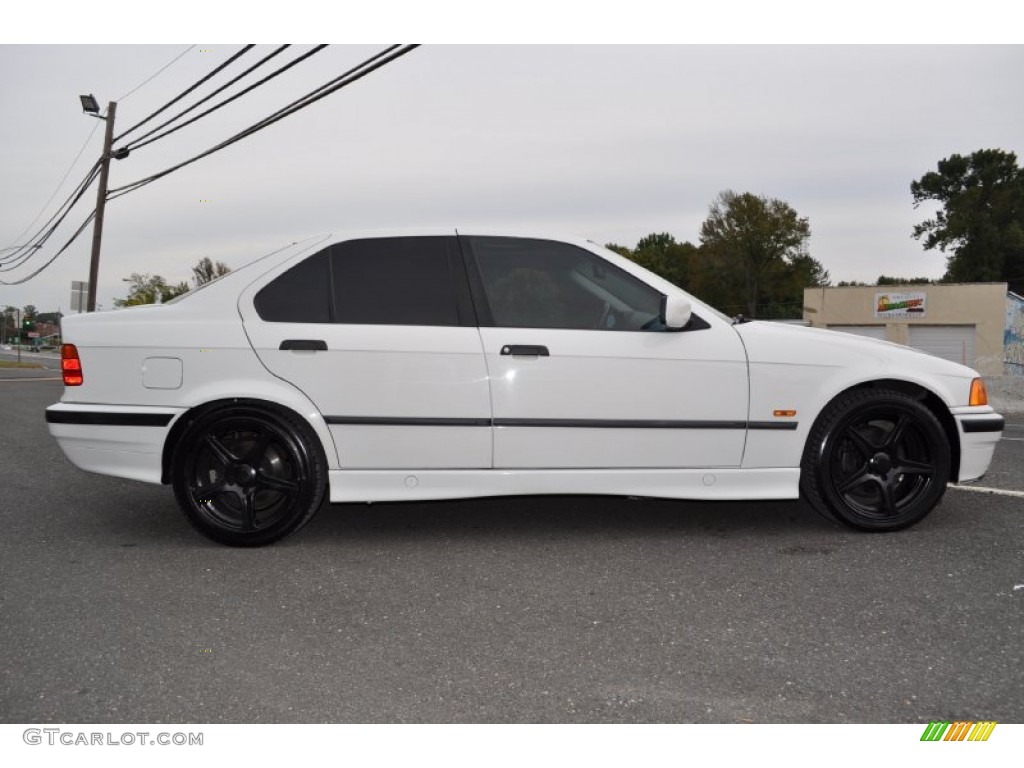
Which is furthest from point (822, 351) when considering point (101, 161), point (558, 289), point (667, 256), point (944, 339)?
point (667, 256)

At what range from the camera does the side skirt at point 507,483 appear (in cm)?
407

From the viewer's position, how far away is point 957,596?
332cm

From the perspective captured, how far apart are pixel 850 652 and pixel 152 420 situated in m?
3.22

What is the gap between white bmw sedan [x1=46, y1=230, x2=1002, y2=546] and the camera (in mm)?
4035

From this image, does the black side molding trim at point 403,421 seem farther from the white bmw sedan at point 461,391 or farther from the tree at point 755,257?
the tree at point 755,257

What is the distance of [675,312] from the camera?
3.96 m

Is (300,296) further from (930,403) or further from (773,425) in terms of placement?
(930,403)

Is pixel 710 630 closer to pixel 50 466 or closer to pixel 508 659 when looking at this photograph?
pixel 508 659

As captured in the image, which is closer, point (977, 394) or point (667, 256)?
point (977, 394)

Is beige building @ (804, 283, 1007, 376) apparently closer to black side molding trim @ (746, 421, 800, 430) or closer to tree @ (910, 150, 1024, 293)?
tree @ (910, 150, 1024, 293)

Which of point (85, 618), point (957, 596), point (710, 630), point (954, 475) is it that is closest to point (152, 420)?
point (85, 618)
